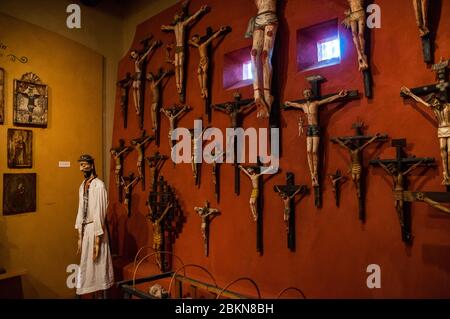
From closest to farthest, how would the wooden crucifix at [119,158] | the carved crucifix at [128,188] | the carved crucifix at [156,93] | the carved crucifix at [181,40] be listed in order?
the carved crucifix at [181,40] < the carved crucifix at [156,93] < the carved crucifix at [128,188] < the wooden crucifix at [119,158]

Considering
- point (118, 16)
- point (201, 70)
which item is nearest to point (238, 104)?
point (201, 70)

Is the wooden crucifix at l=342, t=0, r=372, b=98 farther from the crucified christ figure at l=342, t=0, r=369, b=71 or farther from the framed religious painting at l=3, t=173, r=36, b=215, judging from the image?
the framed religious painting at l=3, t=173, r=36, b=215

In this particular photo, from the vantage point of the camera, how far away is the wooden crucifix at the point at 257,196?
3.95 meters

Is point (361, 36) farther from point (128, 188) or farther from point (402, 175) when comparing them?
point (128, 188)

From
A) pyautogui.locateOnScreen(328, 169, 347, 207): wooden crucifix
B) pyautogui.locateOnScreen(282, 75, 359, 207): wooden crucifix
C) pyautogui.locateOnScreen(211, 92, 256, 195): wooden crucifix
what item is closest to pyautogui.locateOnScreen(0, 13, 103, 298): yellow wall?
pyautogui.locateOnScreen(211, 92, 256, 195): wooden crucifix

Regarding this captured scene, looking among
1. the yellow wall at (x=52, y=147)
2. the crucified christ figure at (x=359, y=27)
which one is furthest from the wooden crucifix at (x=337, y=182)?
the yellow wall at (x=52, y=147)

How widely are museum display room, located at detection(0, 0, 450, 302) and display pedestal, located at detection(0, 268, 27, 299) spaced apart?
0.02 meters

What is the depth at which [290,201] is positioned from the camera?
12.2 feet

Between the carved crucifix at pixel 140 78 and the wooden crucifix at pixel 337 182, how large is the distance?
3.35 m

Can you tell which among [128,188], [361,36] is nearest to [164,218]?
[128,188]

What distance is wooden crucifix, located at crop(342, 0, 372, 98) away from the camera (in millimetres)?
3240

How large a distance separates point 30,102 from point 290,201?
406 cm

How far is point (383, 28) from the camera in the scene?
3.25 metres

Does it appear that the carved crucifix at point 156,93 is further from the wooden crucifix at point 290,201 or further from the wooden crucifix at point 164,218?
the wooden crucifix at point 290,201
